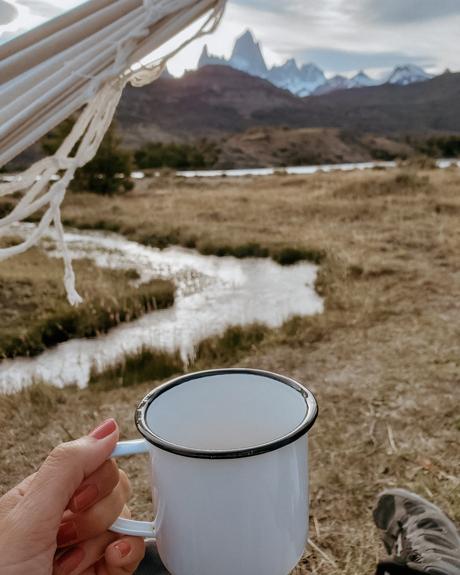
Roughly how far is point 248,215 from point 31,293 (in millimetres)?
3360

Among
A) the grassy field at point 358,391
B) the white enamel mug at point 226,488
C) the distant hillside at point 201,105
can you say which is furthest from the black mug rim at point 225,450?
the distant hillside at point 201,105

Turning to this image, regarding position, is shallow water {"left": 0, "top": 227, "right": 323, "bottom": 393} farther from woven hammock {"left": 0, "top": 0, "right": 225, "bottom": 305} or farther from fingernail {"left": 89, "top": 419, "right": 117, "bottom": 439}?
fingernail {"left": 89, "top": 419, "right": 117, "bottom": 439}

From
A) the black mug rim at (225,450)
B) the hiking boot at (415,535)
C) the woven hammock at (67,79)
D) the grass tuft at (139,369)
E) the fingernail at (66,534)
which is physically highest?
the woven hammock at (67,79)

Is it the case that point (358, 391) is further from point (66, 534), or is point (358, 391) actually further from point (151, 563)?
point (66, 534)

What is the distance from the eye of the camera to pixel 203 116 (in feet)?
139

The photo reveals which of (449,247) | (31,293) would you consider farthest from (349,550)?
(449,247)

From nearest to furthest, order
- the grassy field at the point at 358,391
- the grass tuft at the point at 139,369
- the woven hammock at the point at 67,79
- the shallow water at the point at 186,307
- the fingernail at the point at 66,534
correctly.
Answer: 1. the fingernail at the point at 66,534
2. the woven hammock at the point at 67,79
3. the grassy field at the point at 358,391
4. the grass tuft at the point at 139,369
5. the shallow water at the point at 186,307

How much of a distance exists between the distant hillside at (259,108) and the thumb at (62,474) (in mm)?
31519

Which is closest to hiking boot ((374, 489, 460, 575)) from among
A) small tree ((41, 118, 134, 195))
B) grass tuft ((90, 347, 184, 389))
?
grass tuft ((90, 347, 184, 389))

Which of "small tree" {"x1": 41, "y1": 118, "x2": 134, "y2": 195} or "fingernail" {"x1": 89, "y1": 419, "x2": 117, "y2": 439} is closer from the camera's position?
"fingernail" {"x1": 89, "y1": 419, "x2": 117, "y2": 439}

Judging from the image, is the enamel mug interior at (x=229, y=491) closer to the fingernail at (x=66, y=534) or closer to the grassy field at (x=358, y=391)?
the fingernail at (x=66, y=534)

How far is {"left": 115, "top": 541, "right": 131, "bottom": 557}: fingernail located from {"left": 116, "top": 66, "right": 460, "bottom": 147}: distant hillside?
31.5m

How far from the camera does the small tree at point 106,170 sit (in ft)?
35.4

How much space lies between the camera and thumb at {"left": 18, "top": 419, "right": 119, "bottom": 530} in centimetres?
48
